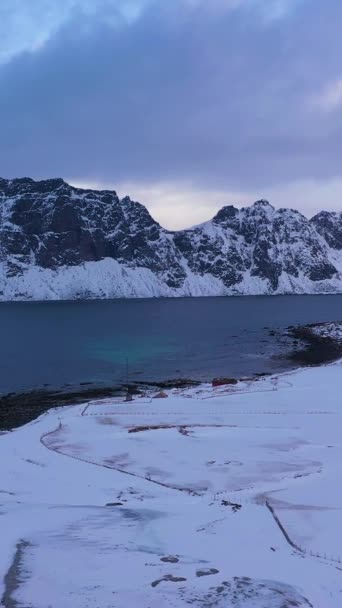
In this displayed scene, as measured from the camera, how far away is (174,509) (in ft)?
56.0

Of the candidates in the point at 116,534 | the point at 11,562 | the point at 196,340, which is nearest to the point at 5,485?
the point at 116,534

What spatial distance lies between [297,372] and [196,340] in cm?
4693

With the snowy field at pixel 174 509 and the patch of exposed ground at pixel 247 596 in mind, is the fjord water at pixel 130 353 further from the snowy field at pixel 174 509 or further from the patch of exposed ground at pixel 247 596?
the patch of exposed ground at pixel 247 596

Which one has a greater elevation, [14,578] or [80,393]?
→ [14,578]

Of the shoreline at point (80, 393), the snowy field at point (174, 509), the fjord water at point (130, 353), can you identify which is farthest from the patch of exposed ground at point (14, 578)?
the fjord water at point (130, 353)

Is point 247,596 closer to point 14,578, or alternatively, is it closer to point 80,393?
point 14,578

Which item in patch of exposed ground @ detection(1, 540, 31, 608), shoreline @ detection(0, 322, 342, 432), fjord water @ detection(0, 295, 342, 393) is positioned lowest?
shoreline @ detection(0, 322, 342, 432)

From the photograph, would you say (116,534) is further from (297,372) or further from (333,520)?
(297,372)

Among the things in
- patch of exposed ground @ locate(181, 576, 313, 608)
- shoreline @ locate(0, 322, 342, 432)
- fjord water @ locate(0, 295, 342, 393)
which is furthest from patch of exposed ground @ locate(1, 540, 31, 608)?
fjord water @ locate(0, 295, 342, 393)

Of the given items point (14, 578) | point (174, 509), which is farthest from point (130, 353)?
point (14, 578)

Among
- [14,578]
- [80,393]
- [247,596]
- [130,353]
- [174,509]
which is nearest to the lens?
[247,596]

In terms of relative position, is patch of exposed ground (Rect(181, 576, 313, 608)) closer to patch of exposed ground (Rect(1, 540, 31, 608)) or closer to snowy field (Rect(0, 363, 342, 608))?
snowy field (Rect(0, 363, 342, 608))

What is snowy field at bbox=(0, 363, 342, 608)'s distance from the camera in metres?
10.3

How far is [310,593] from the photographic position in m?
10.3
